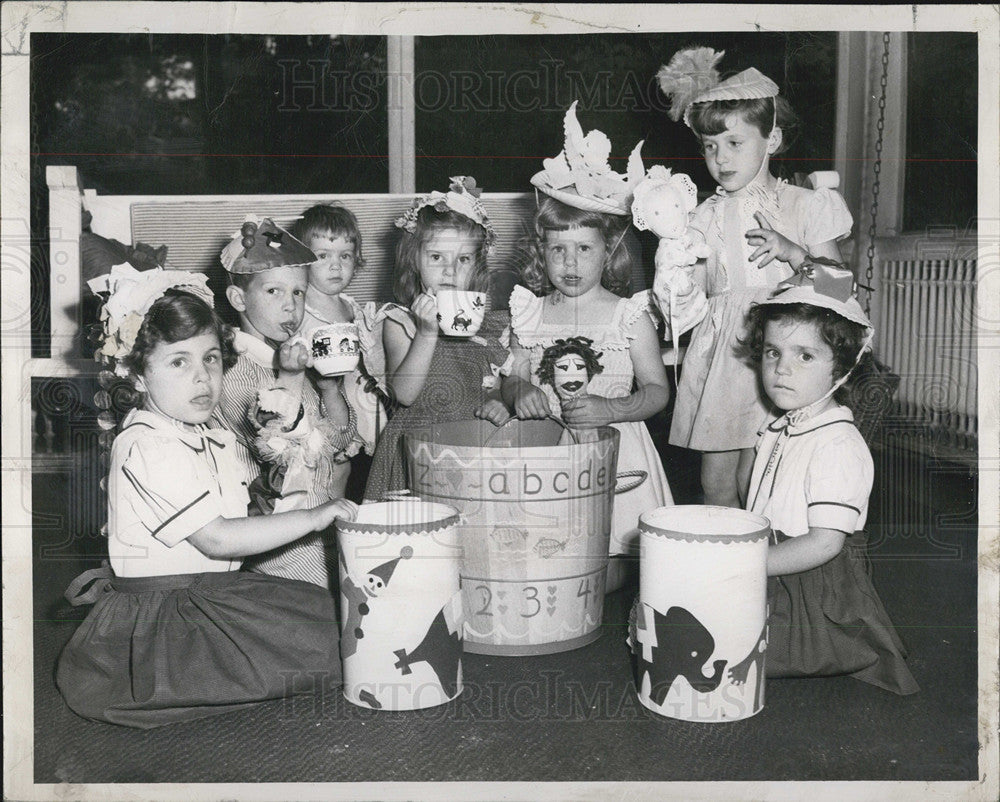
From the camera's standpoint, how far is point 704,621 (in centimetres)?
206

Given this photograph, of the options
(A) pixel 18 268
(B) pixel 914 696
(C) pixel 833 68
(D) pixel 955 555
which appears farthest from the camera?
(D) pixel 955 555

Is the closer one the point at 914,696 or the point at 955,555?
the point at 914,696

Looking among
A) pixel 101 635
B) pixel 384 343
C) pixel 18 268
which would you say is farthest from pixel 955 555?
pixel 18 268

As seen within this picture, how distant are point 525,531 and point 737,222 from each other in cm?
99

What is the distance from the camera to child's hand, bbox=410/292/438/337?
2.53 metres

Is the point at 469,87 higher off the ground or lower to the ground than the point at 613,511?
higher

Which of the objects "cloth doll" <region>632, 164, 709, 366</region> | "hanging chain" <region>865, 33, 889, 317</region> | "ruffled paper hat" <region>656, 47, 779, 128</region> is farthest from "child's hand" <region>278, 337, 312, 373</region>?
"hanging chain" <region>865, 33, 889, 317</region>

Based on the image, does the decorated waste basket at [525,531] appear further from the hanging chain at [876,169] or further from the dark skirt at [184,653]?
the hanging chain at [876,169]

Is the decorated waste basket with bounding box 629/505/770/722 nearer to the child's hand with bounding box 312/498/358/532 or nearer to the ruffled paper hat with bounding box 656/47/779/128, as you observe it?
the child's hand with bounding box 312/498/358/532

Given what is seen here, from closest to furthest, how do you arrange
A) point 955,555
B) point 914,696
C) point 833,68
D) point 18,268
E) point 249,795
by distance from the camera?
point 249,795, point 18,268, point 914,696, point 833,68, point 955,555

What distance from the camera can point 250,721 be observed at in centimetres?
210

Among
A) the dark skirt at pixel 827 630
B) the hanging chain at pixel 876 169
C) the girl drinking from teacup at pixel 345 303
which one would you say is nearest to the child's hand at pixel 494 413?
the girl drinking from teacup at pixel 345 303

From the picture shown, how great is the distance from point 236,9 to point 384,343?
0.98 metres

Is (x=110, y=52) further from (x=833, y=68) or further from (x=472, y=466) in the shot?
(x=833, y=68)
